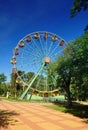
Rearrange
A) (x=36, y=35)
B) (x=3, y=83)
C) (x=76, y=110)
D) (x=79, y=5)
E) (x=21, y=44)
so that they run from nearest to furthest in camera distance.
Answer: (x=79, y=5) → (x=76, y=110) → (x=21, y=44) → (x=36, y=35) → (x=3, y=83)

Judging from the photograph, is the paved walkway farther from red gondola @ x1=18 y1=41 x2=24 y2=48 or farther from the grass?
red gondola @ x1=18 y1=41 x2=24 y2=48

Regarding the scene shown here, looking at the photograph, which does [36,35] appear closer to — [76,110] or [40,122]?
[76,110]

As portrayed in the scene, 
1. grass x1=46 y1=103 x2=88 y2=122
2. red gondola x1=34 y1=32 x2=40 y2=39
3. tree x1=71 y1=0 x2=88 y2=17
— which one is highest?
red gondola x1=34 y1=32 x2=40 y2=39

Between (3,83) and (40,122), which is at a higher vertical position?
(3,83)

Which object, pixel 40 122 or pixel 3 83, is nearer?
pixel 40 122

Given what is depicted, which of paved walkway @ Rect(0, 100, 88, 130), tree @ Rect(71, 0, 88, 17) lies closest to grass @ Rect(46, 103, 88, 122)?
paved walkway @ Rect(0, 100, 88, 130)

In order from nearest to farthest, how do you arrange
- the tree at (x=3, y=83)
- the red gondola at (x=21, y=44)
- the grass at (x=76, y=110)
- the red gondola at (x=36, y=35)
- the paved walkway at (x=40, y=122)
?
the paved walkway at (x=40, y=122) → the grass at (x=76, y=110) → the red gondola at (x=21, y=44) → the red gondola at (x=36, y=35) → the tree at (x=3, y=83)

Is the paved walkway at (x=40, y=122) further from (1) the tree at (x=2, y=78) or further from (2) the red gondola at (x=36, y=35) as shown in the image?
(1) the tree at (x=2, y=78)

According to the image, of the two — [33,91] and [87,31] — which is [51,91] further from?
[87,31]

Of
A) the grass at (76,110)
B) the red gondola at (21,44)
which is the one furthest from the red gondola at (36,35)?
the grass at (76,110)

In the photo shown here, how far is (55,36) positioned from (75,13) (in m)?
31.5

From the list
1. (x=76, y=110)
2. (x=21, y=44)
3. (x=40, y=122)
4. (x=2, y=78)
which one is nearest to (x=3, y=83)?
(x=2, y=78)

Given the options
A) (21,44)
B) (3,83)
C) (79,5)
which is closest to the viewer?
(79,5)

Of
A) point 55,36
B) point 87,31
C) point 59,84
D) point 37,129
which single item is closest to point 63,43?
point 55,36
